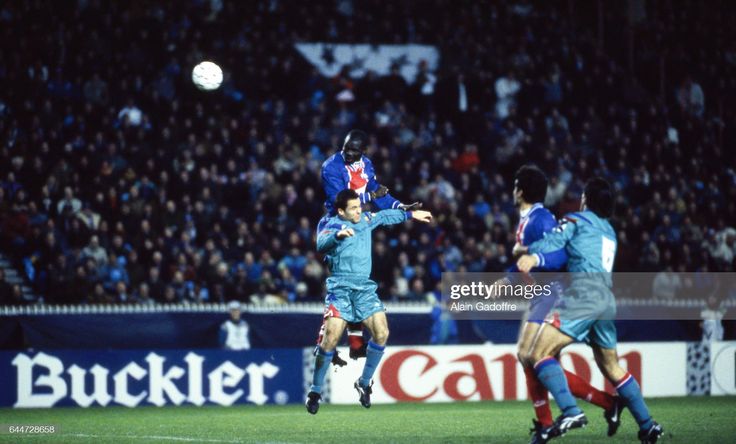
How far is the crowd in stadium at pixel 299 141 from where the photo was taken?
21.0 m

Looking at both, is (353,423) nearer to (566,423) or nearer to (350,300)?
(350,300)

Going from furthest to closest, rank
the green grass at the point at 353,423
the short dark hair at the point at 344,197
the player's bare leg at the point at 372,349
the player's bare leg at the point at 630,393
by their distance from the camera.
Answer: the player's bare leg at the point at 372,349 → the short dark hair at the point at 344,197 → the green grass at the point at 353,423 → the player's bare leg at the point at 630,393

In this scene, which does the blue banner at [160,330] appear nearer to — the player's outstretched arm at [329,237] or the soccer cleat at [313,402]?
the soccer cleat at [313,402]

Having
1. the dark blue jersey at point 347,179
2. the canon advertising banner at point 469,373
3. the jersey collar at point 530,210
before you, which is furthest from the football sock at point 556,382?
the canon advertising banner at point 469,373

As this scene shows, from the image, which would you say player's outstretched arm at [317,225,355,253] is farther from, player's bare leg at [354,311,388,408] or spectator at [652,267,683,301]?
spectator at [652,267,683,301]

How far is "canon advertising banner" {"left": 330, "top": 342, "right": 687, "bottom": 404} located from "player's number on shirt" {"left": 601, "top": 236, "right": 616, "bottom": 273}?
816cm

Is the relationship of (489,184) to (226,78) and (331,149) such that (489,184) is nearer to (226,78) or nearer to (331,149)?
(331,149)

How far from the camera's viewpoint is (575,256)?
390 inches

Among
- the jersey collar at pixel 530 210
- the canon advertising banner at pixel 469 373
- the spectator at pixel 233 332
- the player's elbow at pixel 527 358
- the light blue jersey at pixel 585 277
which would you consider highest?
the jersey collar at pixel 530 210

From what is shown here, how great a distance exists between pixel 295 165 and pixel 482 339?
6.28 m

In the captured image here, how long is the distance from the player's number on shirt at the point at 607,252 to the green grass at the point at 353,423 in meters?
1.69

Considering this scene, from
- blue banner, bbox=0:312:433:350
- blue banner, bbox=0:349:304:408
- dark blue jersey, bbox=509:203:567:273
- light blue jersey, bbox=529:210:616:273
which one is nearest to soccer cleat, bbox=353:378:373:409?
dark blue jersey, bbox=509:203:567:273

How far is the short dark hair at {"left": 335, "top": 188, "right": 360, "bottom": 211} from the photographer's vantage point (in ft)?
39.7

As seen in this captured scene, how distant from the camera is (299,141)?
82.9ft
